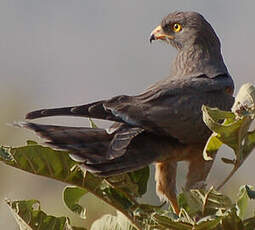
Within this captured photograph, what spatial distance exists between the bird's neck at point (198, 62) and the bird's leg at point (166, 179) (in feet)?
3.25

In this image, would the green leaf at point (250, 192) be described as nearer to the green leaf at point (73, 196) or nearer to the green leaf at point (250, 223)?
the green leaf at point (250, 223)

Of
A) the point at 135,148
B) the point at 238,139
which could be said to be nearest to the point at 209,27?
the point at 135,148

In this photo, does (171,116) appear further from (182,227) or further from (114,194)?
(182,227)

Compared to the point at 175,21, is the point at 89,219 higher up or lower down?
lower down

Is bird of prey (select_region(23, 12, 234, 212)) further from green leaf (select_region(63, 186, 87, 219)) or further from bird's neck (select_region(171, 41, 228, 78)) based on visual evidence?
green leaf (select_region(63, 186, 87, 219))

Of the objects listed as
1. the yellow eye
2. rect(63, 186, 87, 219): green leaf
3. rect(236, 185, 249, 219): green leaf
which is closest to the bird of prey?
the yellow eye

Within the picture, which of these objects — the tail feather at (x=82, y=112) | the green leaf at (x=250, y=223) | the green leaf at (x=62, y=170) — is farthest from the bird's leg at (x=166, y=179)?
the green leaf at (x=250, y=223)

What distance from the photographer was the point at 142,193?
3.66 metres

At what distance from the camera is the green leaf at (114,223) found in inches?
129

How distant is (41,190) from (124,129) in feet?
23.2

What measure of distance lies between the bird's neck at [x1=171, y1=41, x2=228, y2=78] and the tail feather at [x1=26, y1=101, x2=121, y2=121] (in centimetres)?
155

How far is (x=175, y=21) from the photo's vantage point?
6.16 meters

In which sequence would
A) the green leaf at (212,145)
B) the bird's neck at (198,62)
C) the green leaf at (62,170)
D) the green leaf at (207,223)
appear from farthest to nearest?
the bird's neck at (198,62), the green leaf at (62,170), the green leaf at (212,145), the green leaf at (207,223)

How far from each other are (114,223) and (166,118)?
130 centimetres
